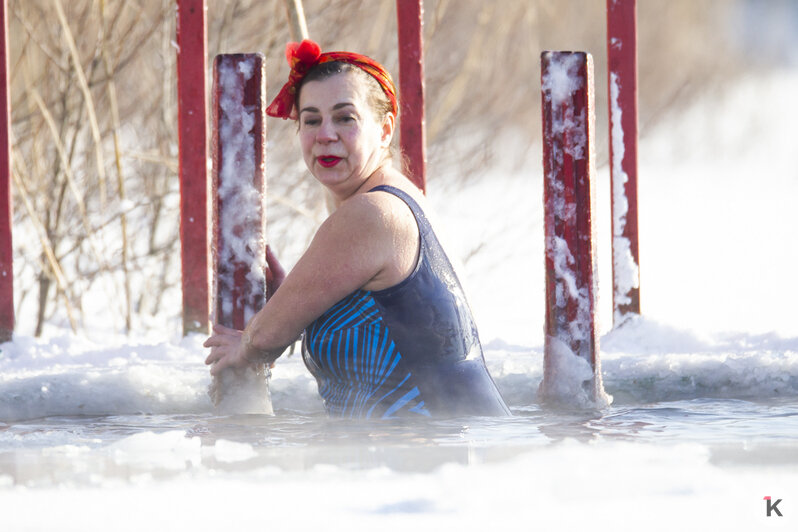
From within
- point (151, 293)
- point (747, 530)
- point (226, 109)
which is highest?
point (226, 109)

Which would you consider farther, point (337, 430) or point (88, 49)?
point (88, 49)

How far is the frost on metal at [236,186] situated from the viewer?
314 cm

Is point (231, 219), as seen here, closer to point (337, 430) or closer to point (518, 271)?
point (337, 430)

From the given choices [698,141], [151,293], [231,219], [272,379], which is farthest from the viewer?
[698,141]

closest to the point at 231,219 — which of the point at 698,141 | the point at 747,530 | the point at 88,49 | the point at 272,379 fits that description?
the point at 272,379

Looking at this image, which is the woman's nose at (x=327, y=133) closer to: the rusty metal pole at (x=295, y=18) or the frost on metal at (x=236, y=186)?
the frost on metal at (x=236, y=186)

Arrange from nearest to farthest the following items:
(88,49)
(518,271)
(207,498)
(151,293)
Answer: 1. (207,498)
2. (88,49)
3. (151,293)
4. (518,271)

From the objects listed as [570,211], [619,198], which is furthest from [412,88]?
[570,211]

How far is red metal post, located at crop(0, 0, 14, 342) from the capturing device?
4113 millimetres

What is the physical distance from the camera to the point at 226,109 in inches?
124

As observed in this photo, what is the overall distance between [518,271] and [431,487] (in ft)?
16.8

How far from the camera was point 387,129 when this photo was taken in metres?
3.10

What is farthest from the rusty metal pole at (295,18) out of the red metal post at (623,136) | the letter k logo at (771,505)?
the letter k logo at (771,505)

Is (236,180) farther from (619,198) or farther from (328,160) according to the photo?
(619,198)
